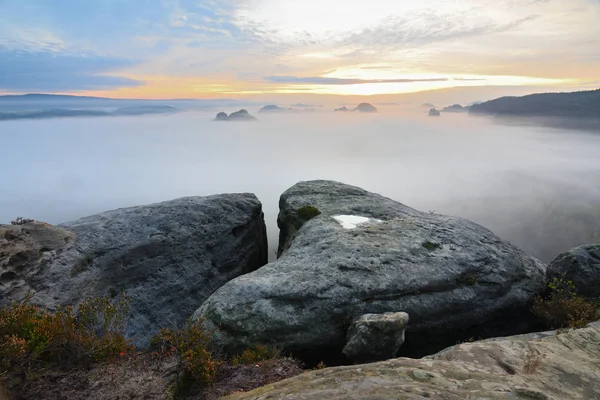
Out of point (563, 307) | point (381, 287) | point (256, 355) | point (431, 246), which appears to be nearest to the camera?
point (256, 355)

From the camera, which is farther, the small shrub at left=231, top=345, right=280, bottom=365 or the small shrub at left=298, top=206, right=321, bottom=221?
the small shrub at left=298, top=206, right=321, bottom=221

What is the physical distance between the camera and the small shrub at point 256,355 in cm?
1200

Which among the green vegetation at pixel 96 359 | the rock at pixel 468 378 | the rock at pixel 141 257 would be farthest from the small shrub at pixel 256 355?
the rock at pixel 141 257

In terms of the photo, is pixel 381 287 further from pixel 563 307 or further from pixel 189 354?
pixel 189 354

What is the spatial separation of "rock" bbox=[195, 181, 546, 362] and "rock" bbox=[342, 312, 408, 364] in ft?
5.39

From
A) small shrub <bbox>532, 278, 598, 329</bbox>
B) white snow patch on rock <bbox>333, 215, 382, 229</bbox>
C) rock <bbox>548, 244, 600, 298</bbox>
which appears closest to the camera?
small shrub <bbox>532, 278, 598, 329</bbox>

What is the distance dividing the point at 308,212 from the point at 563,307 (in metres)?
14.3

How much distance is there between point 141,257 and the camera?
21562 millimetres

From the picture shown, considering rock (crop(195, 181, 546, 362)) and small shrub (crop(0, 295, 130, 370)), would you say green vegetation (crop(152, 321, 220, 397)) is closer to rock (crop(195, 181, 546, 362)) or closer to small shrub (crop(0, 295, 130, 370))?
small shrub (crop(0, 295, 130, 370))

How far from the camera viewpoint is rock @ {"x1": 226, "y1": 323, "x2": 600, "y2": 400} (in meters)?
7.27

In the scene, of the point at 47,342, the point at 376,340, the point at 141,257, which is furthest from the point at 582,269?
the point at 141,257

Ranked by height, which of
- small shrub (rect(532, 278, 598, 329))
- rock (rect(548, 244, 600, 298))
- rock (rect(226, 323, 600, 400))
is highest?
rock (rect(226, 323, 600, 400))

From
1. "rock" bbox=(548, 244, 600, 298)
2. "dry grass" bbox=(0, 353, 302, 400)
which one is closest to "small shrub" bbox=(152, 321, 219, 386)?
"dry grass" bbox=(0, 353, 302, 400)

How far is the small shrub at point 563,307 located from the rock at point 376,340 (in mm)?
6929
